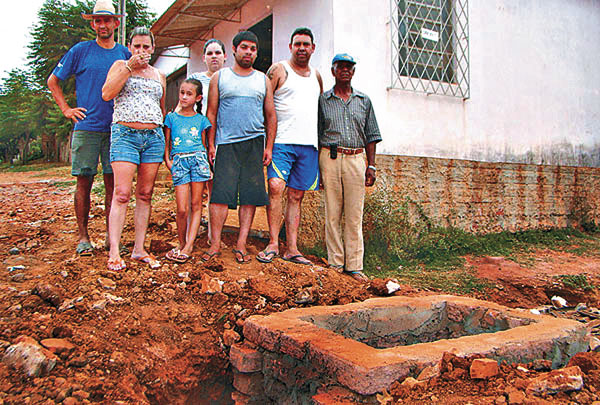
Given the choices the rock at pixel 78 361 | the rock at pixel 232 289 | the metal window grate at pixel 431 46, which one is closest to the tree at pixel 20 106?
the metal window grate at pixel 431 46

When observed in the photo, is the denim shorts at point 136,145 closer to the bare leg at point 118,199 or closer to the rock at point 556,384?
the bare leg at point 118,199

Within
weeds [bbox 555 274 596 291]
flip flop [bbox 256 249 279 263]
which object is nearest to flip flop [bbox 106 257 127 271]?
flip flop [bbox 256 249 279 263]

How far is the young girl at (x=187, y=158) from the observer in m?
3.86

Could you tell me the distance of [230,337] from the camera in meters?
3.06

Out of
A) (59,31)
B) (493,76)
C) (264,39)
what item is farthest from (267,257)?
(59,31)

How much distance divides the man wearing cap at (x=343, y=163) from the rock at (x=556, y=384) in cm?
237

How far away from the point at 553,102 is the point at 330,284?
5843 mm

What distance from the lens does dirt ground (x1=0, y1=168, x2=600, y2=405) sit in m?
2.17

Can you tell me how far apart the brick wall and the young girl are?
5.51 feet

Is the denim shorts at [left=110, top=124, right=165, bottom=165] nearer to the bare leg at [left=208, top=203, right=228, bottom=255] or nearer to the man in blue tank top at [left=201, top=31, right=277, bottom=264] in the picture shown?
the man in blue tank top at [left=201, top=31, right=277, bottom=264]

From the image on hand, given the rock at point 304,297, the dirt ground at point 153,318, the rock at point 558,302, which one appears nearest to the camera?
the dirt ground at point 153,318

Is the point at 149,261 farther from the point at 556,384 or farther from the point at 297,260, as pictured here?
the point at 556,384

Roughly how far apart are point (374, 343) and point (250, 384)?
0.87 meters

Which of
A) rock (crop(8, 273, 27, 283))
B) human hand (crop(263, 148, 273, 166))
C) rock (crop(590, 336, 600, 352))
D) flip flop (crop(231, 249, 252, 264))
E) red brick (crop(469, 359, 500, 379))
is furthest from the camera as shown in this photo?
human hand (crop(263, 148, 273, 166))
